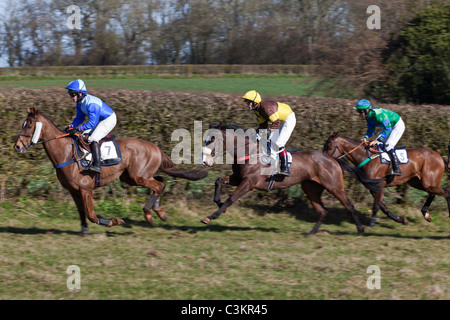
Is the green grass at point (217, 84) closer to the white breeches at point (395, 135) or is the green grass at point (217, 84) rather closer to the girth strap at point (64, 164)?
the white breeches at point (395, 135)

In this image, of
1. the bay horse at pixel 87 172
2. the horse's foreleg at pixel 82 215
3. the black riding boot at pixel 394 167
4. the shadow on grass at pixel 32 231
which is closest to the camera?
the bay horse at pixel 87 172

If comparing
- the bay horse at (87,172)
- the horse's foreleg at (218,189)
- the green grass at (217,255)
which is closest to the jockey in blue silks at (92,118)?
the bay horse at (87,172)

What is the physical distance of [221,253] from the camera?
274 inches

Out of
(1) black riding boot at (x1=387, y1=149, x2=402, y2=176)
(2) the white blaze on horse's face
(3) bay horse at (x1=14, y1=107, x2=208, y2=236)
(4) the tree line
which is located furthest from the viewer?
(4) the tree line

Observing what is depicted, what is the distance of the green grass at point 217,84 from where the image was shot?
14375 millimetres

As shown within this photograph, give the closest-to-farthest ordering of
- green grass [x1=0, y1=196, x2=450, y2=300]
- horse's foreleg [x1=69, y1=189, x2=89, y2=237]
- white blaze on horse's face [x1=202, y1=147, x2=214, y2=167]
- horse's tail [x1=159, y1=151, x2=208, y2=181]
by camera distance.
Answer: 1. green grass [x1=0, y1=196, x2=450, y2=300]
2. white blaze on horse's face [x1=202, y1=147, x2=214, y2=167]
3. horse's foreleg [x1=69, y1=189, x2=89, y2=237]
4. horse's tail [x1=159, y1=151, x2=208, y2=181]


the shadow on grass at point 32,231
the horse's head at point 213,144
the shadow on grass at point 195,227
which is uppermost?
the horse's head at point 213,144

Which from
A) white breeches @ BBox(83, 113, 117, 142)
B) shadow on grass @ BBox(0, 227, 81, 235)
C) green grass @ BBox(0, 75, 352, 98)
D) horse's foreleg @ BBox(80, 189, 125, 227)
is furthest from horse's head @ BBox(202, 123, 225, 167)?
green grass @ BBox(0, 75, 352, 98)

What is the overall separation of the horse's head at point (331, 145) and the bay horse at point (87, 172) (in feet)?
6.86

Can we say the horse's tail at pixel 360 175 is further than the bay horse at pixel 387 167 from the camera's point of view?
No

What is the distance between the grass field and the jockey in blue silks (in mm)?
1205

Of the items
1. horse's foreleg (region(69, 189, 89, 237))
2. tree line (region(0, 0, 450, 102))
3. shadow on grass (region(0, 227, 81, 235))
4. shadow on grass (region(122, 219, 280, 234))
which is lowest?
A: shadow on grass (region(122, 219, 280, 234))

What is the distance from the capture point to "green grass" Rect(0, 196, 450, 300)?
5.47m

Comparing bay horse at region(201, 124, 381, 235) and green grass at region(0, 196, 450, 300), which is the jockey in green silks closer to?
bay horse at region(201, 124, 381, 235)
